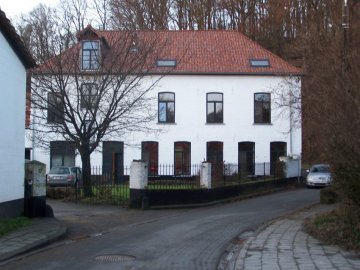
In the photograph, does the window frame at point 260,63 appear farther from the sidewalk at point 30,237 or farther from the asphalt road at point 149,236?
the sidewalk at point 30,237

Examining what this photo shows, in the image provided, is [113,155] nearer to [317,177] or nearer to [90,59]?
[317,177]

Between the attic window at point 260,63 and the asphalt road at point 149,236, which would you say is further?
the attic window at point 260,63

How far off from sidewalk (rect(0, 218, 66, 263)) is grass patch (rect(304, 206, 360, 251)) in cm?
614

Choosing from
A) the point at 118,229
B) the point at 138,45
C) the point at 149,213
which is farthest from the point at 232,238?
the point at 138,45

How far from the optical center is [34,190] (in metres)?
17.5

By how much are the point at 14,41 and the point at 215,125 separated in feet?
82.2

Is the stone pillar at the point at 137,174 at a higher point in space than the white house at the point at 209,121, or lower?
lower

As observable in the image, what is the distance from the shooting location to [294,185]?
36719mm

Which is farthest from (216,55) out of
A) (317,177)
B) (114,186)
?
(114,186)

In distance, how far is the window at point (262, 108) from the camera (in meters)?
40.5

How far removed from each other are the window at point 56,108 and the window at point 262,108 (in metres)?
17.8

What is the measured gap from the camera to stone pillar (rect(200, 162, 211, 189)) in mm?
24609

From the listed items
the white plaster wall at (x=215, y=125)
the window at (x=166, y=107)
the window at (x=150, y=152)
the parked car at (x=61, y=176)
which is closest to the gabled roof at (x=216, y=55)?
the white plaster wall at (x=215, y=125)

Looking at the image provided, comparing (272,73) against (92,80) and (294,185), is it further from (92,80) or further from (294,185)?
(92,80)
